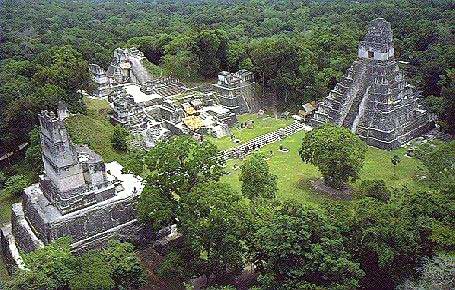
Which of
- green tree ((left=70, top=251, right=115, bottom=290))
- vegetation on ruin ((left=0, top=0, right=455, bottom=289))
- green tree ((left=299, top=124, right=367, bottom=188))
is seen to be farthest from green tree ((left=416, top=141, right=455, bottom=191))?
green tree ((left=70, top=251, right=115, bottom=290))

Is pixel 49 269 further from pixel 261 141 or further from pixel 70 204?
pixel 261 141

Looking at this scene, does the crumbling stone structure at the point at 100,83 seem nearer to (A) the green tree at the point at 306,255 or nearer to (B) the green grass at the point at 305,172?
(B) the green grass at the point at 305,172

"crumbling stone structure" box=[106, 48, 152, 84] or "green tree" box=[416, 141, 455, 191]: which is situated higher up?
"crumbling stone structure" box=[106, 48, 152, 84]

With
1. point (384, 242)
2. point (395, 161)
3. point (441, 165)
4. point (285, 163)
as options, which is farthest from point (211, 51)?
point (384, 242)

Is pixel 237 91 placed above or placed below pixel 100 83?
below

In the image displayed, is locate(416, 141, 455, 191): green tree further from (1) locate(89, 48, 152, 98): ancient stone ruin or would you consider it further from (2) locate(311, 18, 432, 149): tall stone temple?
(1) locate(89, 48, 152, 98): ancient stone ruin
